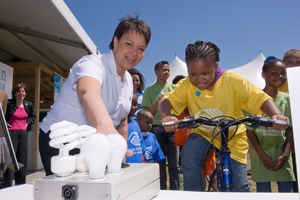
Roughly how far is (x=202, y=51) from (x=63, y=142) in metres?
1.23

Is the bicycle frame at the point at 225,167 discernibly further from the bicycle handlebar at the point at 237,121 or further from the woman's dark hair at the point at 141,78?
the woman's dark hair at the point at 141,78

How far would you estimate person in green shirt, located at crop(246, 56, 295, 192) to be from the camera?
7.98ft

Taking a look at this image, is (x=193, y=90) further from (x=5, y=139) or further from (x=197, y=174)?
(x=5, y=139)

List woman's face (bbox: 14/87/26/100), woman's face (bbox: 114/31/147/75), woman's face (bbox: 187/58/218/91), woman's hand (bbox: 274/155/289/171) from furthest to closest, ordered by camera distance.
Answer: woman's face (bbox: 14/87/26/100) → woman's hand (bbox: 274/155/289/171) → woman's face (bbox: 187/58/218/91) → woman's face (bbox: 114/31/147/75)

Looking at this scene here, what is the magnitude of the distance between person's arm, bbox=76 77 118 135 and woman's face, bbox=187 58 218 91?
0.78 metres

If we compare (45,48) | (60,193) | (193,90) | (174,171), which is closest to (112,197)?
(60,193)

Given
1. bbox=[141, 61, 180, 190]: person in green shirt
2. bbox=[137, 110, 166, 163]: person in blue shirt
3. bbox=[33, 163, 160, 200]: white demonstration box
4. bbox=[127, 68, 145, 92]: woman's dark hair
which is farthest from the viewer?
bbox=[127, 68, 145, 92]: woman's dark hair

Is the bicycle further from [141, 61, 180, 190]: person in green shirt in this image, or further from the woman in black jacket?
the woman in black jacket

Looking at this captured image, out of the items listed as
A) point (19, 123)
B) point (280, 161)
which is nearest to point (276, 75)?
point (280, 161)

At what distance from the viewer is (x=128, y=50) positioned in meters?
1.54

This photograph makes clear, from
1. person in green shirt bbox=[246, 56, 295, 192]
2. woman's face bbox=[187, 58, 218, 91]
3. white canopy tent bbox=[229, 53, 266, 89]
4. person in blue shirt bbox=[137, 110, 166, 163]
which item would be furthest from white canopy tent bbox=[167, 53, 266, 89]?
woman's face bbox=[187, 58, 218, 91]

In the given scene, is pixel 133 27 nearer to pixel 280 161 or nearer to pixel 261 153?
pixel 261 153

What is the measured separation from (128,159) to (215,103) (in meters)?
1.27

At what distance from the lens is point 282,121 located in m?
1.26
